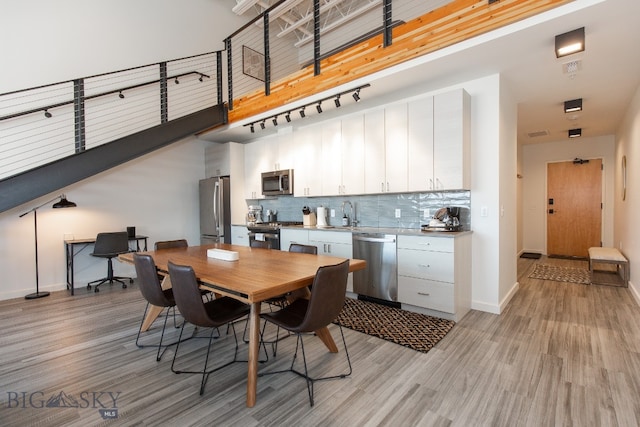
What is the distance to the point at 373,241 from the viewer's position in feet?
12.3

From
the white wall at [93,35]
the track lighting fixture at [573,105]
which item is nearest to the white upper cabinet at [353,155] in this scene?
the track lighting fixture at [573,105]

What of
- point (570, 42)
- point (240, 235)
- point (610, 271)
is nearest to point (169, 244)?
point (240, 235)

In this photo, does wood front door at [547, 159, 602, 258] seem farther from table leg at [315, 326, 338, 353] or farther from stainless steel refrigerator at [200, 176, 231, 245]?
stainless steel refrigerator at [200, 176, 231, 245]

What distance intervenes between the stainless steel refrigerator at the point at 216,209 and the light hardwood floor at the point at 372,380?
2.55 metres

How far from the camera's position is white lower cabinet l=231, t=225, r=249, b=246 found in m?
5.53

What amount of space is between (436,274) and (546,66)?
2.39 metres

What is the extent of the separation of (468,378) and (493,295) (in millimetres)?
1596

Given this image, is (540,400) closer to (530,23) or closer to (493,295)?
(493,295)

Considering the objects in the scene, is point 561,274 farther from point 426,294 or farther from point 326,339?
point 326,339

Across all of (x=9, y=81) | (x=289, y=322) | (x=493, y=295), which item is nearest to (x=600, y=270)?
(x=493, y=295)

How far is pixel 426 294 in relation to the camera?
337 cm

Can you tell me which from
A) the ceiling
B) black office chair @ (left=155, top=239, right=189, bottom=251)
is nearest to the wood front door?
the ceiling

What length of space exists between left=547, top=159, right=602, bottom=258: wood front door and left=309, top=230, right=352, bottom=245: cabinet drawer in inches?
234

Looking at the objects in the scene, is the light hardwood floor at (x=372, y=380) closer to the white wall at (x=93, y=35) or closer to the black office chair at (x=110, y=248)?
the black office chair at (x=110, y=248)
